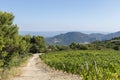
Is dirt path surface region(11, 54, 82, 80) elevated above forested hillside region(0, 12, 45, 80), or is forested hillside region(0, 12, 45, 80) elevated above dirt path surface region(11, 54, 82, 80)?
forested hillside region(0, 12, 45, 80)

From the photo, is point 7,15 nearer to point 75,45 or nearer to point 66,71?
point 66,71

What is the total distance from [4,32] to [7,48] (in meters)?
1.89

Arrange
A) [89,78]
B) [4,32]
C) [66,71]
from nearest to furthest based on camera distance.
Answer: [89,78], [4,32], [66,71]

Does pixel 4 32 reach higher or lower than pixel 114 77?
higher

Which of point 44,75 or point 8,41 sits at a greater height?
point 8,41

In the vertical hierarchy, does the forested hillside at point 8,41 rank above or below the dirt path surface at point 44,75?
above

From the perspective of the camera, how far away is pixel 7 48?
89.2 ft

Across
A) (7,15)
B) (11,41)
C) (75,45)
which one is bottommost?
(75,45)

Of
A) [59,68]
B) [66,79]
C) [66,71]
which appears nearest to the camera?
[66,79]

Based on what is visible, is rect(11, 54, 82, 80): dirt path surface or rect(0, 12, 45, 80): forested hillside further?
rect(0, 12, 45, 80): forested hillside

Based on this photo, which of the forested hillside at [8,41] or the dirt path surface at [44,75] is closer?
the dirt path surface at [44,75]

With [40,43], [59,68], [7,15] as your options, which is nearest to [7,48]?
[7,15]

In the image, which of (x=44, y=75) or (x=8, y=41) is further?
(x=44, y=75)

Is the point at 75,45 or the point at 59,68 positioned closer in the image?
the point at 59,68
